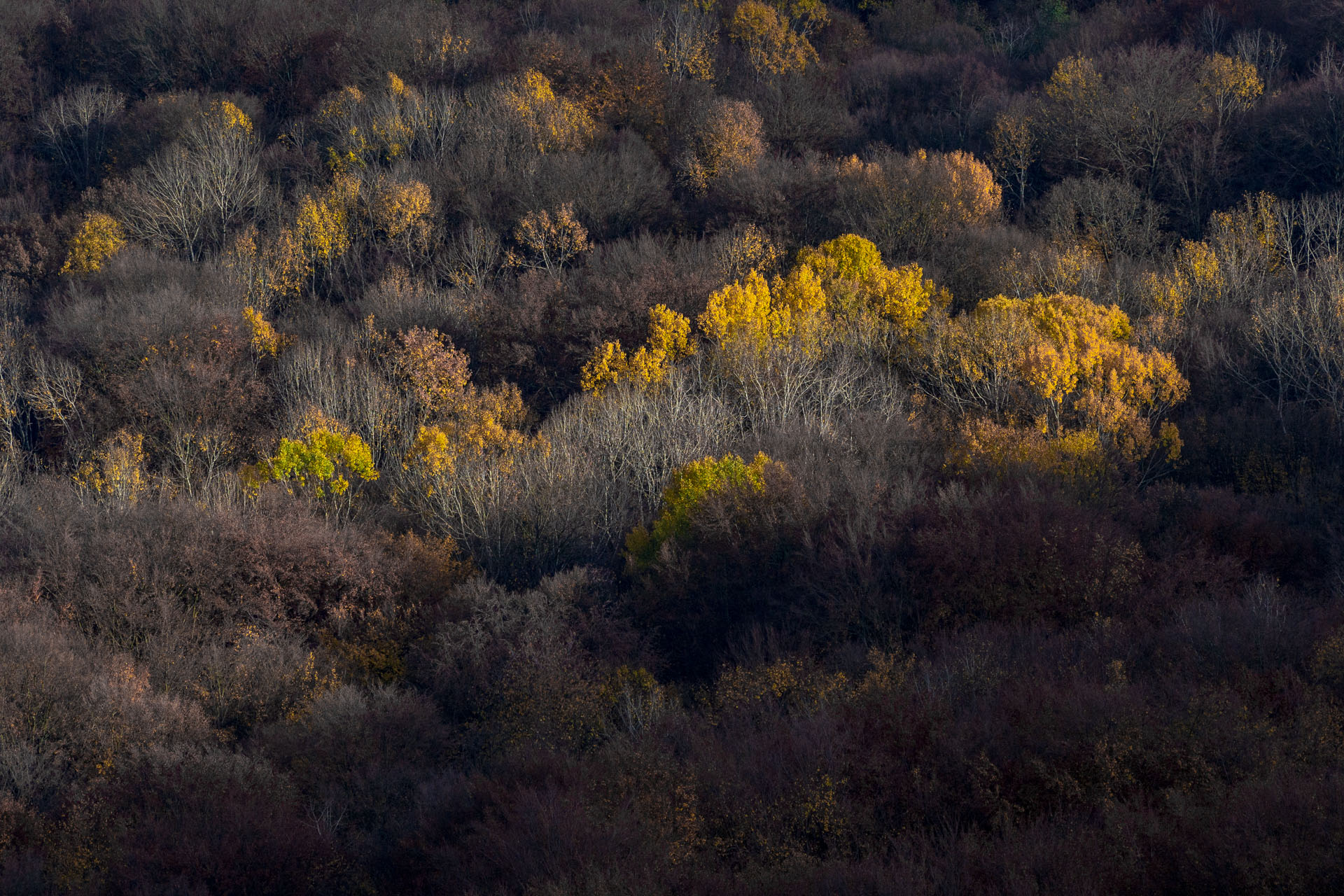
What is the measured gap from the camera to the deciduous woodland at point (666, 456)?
22.5 meters

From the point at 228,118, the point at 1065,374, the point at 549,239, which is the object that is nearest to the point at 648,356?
the point at 549,239

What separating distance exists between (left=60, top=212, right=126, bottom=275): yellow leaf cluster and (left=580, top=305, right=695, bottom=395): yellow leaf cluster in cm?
2907

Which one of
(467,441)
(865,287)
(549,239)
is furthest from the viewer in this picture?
(549,239)

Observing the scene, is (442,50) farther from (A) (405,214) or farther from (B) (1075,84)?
(B) (1075,84)

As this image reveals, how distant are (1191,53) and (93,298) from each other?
58363 mm

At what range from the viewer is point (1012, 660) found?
27.2 metres

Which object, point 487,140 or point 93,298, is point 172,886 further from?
point 487,140

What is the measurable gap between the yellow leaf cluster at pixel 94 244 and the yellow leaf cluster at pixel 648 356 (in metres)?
29.1

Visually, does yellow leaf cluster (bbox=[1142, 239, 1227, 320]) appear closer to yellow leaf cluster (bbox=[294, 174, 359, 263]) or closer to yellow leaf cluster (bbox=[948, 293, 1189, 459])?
yellow leaf cluster (bbox=[948, 293, 1189, 459])

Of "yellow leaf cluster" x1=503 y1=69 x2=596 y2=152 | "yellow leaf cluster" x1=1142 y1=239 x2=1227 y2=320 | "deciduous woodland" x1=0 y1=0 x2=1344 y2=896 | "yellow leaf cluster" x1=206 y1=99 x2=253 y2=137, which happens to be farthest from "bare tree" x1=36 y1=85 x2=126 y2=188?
"yellow leaf cluster" x1=1142 y1=239 x2=1227 y2=320

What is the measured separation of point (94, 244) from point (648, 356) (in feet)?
110

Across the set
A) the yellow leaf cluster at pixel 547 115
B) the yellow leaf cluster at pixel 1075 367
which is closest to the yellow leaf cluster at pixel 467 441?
the yellow leaf cluster at pixel 1075 367

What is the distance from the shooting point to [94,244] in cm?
6438

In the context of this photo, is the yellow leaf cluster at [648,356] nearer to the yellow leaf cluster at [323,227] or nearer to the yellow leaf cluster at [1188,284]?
the yellow leaf cluster at [1188,284]
